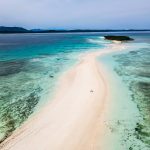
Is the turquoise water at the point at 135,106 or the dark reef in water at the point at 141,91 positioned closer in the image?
the turquoise water at the point at 135,106

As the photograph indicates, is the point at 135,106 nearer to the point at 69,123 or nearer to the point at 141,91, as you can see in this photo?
the point at 141,91

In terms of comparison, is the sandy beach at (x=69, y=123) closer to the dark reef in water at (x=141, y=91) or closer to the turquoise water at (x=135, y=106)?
the turquoise water at (x=135, y=106)

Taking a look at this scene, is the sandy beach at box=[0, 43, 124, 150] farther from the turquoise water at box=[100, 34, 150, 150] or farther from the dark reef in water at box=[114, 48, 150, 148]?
the dark reef in water at box=[114, 48, 150, 148]

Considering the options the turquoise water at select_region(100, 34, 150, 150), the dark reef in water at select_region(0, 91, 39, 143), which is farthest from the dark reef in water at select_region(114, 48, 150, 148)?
the dark reef in water at select_region(0, 91, 39, 143)

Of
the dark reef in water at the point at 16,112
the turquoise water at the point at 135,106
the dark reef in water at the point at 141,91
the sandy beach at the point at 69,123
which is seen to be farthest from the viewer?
the dark reef in water at the point at 16,112

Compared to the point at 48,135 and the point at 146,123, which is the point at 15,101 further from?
the point at 146,123

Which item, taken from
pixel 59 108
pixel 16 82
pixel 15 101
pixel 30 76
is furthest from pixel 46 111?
pixel 30 76

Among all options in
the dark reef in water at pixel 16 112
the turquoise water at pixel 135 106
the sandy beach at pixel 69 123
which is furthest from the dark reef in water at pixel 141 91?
the dark reef in water at pixel 16 112

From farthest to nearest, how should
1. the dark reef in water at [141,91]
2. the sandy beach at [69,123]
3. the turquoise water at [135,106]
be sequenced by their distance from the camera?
the dark reef in water at [141,91]
the turquoise water at [135,106]
the sandy beach at [69,123]
